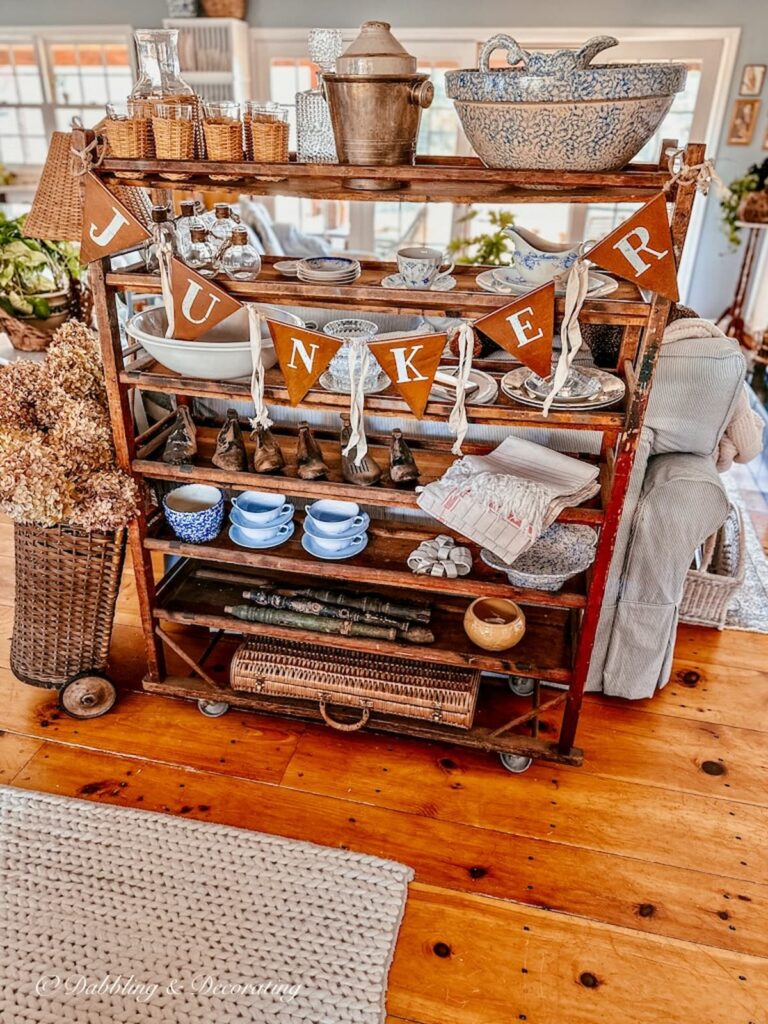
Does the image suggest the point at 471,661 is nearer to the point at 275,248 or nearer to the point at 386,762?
the point at 386,762

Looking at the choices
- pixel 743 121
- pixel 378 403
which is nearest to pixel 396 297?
pixel 378 403

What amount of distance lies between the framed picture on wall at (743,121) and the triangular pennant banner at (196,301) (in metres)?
4.75

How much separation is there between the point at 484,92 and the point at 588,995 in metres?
1.64

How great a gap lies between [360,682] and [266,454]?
2.01 ft

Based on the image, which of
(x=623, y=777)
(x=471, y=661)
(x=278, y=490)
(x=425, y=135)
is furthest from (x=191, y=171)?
(x=425, y=135)

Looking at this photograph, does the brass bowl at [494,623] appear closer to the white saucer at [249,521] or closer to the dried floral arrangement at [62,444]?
the white saucer at [249,521]

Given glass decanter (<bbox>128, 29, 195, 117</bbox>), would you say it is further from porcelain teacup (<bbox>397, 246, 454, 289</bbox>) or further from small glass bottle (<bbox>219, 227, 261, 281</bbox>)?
porcelain teacup (<bbox>397, 246, 454, 289</bbox>)

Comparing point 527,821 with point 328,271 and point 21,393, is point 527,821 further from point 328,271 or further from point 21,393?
point 21,393

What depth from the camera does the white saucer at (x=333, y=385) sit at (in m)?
1.59

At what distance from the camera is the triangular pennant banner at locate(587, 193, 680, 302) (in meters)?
1.25

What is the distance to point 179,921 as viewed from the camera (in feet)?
4.98

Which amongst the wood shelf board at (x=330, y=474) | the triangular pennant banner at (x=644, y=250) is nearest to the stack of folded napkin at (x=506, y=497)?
the wood shelf board at (x=330, y=474)

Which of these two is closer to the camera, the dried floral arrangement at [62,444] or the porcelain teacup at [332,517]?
the dried floral arrangement at [62,444]

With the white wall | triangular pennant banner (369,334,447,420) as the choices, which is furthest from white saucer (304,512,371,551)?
the white wall
